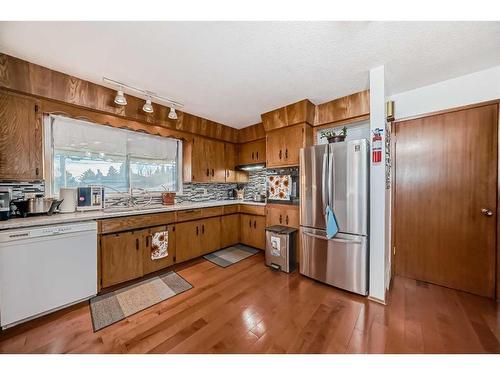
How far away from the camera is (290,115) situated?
2861 millimetres

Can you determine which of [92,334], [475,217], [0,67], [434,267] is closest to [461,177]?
[475,217]

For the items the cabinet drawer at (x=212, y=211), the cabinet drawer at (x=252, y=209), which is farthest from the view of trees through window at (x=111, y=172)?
the cabinet drawer at (x=252, y=209)

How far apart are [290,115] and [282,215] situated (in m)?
1.59

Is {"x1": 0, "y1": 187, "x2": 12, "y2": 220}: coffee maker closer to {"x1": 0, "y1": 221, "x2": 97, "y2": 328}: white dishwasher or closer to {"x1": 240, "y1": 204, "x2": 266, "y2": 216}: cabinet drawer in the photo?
{"x1": 0, "y1": 221, "x2": 97, "y2": 328}: white dishwasher

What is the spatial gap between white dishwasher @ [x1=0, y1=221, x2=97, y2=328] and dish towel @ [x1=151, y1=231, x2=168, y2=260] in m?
0.64

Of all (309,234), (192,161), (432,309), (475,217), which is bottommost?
(432,309)

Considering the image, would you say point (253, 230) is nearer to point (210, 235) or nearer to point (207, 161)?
point (210, 235)

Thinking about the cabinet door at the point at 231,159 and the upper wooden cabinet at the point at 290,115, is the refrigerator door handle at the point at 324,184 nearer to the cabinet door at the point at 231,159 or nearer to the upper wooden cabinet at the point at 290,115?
the upper wooden cabinet at the point at 290,115

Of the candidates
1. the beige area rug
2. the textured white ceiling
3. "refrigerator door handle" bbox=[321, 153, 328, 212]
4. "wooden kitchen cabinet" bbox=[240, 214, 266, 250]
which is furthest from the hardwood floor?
the textured white ceiling

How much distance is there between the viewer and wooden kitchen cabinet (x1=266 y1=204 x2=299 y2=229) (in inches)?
115

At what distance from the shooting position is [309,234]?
2.53 m
